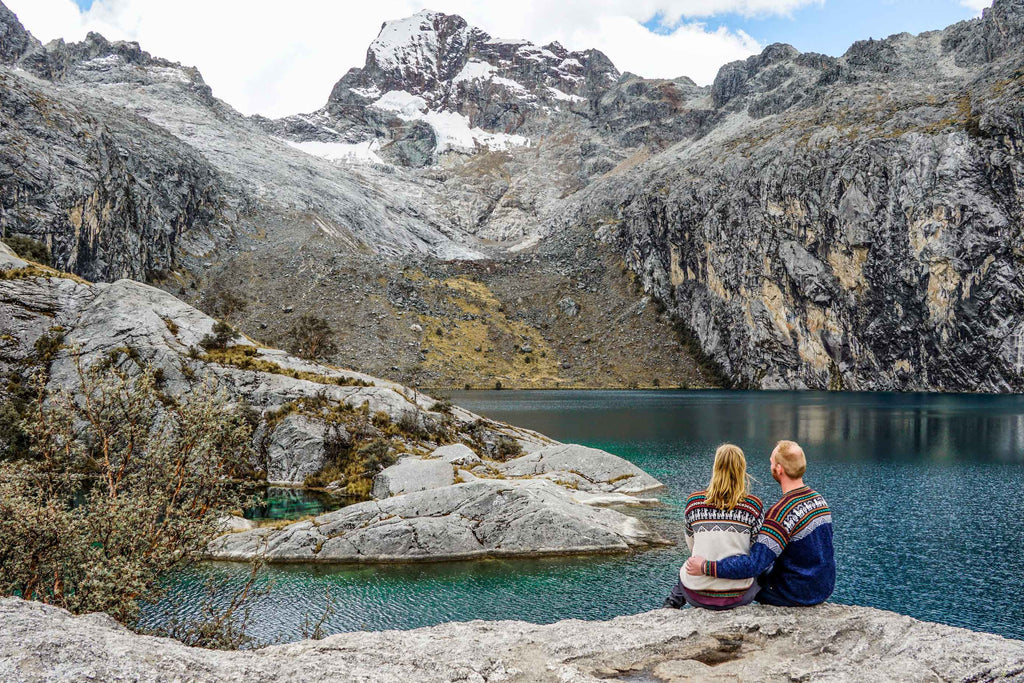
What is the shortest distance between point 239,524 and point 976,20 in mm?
230498

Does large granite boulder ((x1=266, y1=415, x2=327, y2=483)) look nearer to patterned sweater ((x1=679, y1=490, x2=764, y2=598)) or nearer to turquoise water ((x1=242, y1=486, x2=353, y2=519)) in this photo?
turquoise water ((x1=242, y1=486, x2=353, y2=519))

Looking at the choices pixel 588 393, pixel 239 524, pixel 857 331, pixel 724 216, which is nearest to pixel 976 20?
pixel 724 216

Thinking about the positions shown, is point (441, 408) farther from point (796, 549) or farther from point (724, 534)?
point (796, 549)

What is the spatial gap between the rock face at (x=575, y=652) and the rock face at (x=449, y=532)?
20.4 meters

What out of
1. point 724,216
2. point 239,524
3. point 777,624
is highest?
point 724,216

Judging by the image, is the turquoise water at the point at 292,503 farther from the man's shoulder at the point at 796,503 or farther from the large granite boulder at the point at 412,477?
the man's shoulder at the point at 796,503

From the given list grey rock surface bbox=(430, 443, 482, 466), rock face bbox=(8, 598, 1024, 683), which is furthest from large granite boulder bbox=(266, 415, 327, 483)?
rock face bbox=(8, 598, 1024, 683)

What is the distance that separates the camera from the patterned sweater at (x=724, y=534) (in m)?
8.66

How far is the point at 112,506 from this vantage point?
11.9 meters

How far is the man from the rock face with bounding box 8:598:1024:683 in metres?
0.47

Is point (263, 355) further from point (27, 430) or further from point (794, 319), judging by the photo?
point (794, 319)

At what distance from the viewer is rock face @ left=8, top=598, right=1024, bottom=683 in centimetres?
637

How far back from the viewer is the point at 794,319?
141m

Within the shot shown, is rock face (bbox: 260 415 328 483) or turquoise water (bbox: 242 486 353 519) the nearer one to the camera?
turquoise water (bbox: 242 486 353 519)
